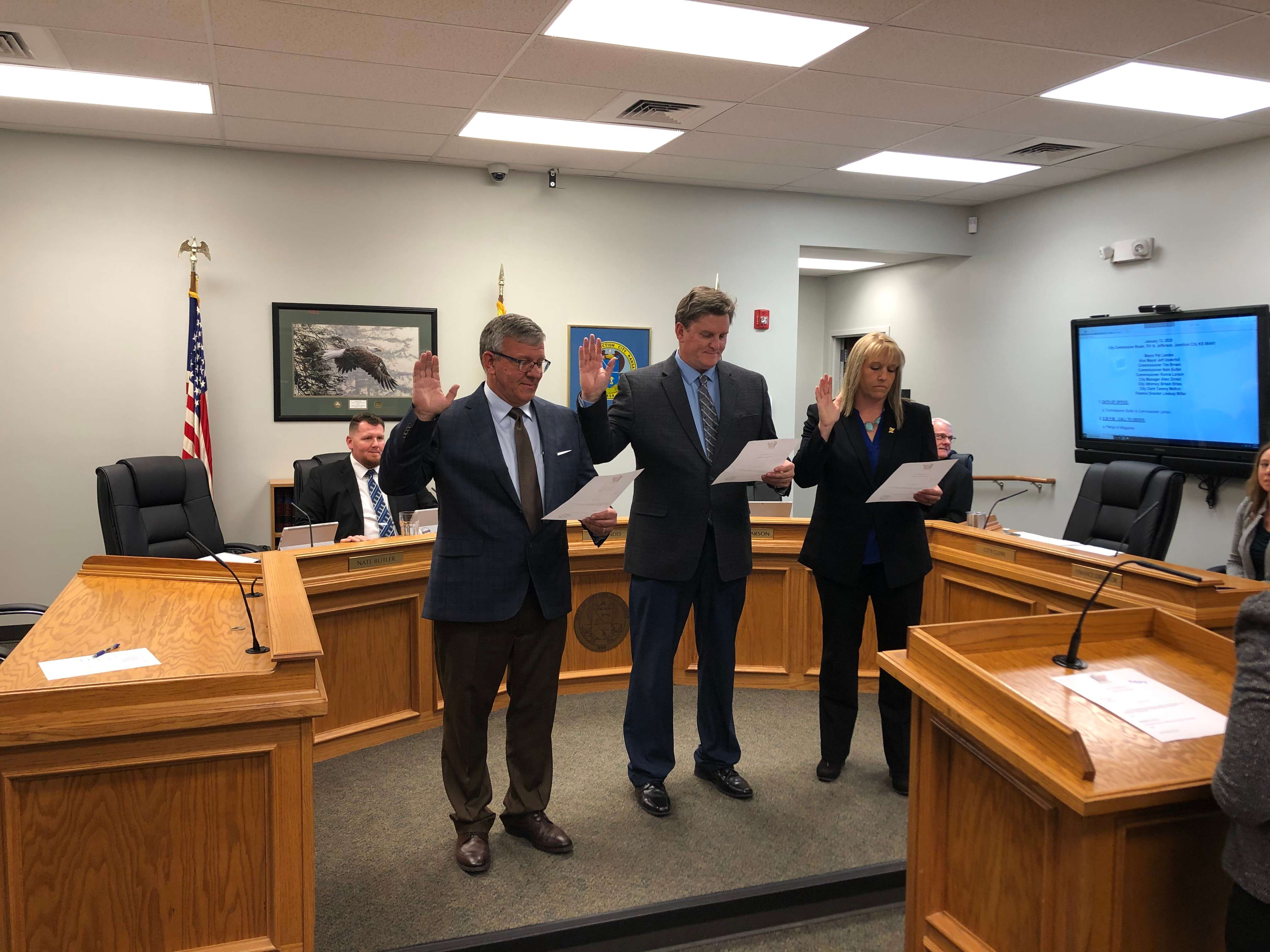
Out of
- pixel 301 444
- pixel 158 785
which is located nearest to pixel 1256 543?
pixel 158 785

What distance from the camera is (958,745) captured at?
186 centimetres

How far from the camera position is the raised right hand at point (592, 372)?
2551 millimetres

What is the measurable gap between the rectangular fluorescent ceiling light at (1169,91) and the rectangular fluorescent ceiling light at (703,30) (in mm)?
1342

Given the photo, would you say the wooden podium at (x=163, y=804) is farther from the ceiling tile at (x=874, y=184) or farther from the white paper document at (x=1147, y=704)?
the ceiling tile at (x=874, y=184)

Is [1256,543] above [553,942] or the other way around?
above

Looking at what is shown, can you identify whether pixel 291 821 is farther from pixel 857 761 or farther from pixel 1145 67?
pixel 1145 67

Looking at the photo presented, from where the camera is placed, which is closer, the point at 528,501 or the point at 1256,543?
the point at 528,501

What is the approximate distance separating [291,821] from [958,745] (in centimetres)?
135

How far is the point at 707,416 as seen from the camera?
3.01 metres

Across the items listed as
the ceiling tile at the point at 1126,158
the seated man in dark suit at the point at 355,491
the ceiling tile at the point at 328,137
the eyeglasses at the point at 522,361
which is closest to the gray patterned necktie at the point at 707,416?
the eyeglasses at the point at 522,361

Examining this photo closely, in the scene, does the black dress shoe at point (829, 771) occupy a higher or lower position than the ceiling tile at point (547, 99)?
lower

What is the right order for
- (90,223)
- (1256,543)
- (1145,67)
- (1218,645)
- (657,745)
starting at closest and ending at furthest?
(1218,645), (657,745), (1256,543), (1145,67), (90,223)

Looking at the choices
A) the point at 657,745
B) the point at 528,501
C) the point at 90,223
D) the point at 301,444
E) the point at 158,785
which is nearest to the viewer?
the point at 158,785

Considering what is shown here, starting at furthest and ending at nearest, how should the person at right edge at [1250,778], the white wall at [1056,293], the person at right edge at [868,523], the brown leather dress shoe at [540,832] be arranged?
1. the white wall at [1056,293]
2. the person at right edge at [868,523]
3. the brown leather dress shoe at [540,832]
4. the person at right edge at [1250,778]
